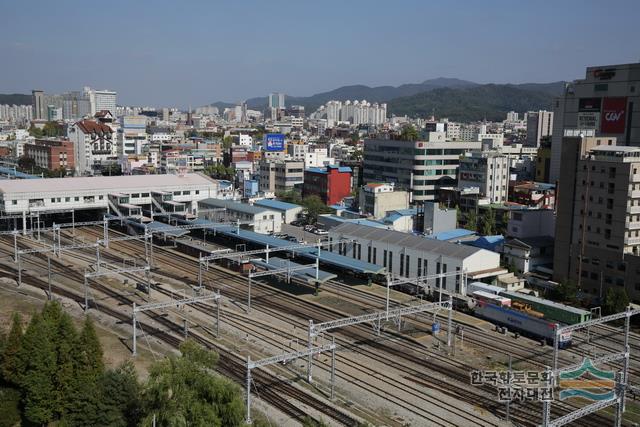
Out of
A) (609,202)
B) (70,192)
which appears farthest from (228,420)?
(70,192)

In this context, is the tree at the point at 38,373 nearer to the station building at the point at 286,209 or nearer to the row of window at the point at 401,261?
the row of window at the point at 401,261

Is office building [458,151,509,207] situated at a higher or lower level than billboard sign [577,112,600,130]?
lower

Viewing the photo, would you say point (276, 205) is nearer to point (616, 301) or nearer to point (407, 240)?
point (407, 240)

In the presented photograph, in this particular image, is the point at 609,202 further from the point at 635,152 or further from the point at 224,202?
the point at 224,202

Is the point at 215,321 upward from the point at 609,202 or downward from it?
downward

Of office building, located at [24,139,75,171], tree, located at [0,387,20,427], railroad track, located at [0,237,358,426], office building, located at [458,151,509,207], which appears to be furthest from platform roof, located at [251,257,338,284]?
office building, located at [24,139,75,171]

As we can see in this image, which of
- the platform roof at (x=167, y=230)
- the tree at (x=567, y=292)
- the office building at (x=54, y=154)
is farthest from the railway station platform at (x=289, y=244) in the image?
the office building at (x=54, y=154)

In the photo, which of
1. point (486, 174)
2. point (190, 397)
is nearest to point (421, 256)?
point (190, 397)

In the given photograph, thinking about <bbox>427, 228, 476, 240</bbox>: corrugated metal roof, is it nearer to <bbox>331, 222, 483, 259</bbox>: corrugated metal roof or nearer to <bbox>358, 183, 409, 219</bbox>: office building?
<bbox>331, 222, 483, 259</bbox>: corrugated metal roof
